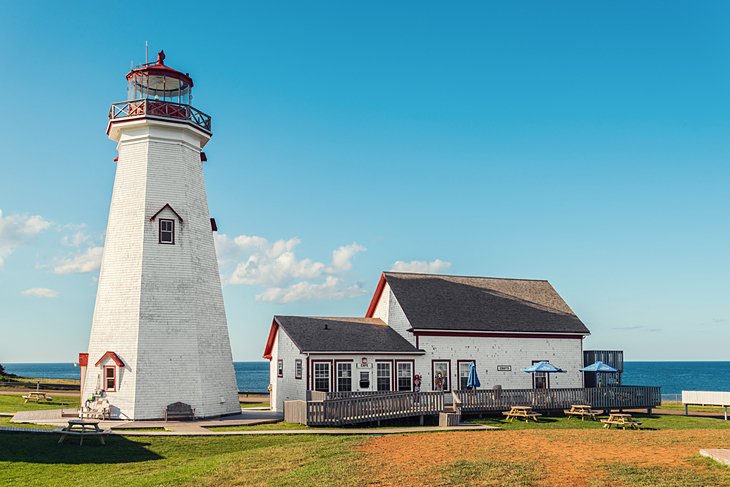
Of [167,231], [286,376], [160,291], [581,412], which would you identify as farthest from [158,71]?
[581,412]

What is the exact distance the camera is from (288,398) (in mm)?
31734

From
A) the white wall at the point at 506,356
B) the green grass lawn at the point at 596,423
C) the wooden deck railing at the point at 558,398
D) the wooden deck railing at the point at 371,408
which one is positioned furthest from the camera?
the white wall at the point at 506,356

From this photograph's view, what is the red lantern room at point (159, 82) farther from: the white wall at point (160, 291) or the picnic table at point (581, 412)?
the picnic table at point (581, 412)

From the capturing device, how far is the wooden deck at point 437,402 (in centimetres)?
2627

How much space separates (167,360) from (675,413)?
80.1 ft

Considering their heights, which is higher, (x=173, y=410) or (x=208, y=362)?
(x=208, y=362)

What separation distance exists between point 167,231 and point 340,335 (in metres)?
8.77

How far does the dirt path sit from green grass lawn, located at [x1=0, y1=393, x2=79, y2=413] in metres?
18.1

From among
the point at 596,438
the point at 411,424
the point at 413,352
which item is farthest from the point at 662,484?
the point at 413,352

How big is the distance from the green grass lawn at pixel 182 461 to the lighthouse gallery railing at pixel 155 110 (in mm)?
13773

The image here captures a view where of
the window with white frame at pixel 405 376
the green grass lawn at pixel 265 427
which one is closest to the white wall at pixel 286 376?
the green grass lawn at pixel 265 427

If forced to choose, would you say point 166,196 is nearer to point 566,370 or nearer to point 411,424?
point 411,424

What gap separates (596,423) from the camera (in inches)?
1149

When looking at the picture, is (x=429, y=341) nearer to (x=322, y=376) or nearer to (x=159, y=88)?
(x=322, y=376)
